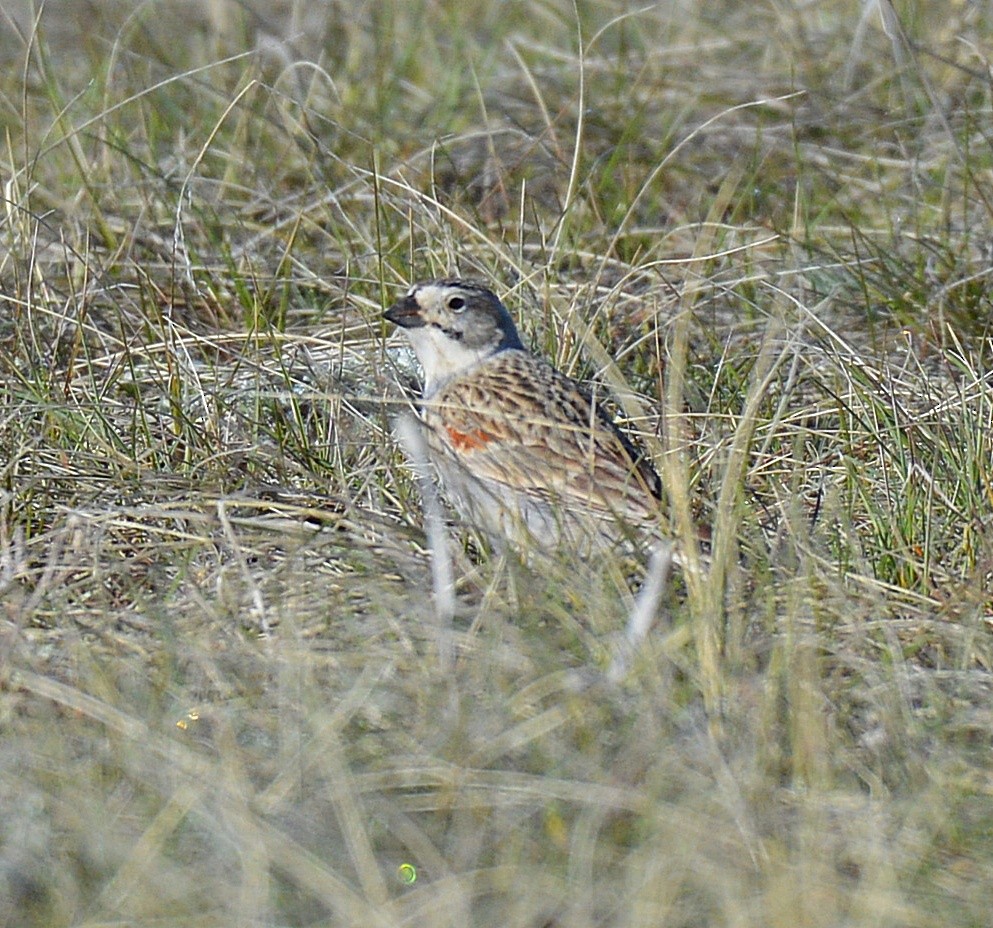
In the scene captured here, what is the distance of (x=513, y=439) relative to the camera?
13.8 ft

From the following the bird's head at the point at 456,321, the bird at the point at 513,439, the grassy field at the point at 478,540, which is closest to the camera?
the grassy field at the point at 478,540

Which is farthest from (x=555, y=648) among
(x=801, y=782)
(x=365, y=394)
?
(x=365, y=394)

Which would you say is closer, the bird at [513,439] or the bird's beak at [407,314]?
the bird at [513,439]

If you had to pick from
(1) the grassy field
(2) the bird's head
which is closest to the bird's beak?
(2) the bird's head

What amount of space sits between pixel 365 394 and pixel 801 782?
2.34 metres

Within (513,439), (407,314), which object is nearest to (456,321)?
(407,314)

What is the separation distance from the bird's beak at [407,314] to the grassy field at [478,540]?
0.23m

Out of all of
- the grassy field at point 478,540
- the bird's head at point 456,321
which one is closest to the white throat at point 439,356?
the bird's head at point 456,321

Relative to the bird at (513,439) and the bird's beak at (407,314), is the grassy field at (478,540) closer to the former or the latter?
the bird at (513,439)

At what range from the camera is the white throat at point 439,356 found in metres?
4.55

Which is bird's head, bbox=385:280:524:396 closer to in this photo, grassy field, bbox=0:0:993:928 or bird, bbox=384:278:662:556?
bird, bbox=384:278:662:556

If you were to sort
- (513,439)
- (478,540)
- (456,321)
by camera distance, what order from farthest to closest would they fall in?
(456,321) < (513,439) < (478,540)

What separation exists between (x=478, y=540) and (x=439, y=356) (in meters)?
1.02

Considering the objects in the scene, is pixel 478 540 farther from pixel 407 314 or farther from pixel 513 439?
pixel 407 314
